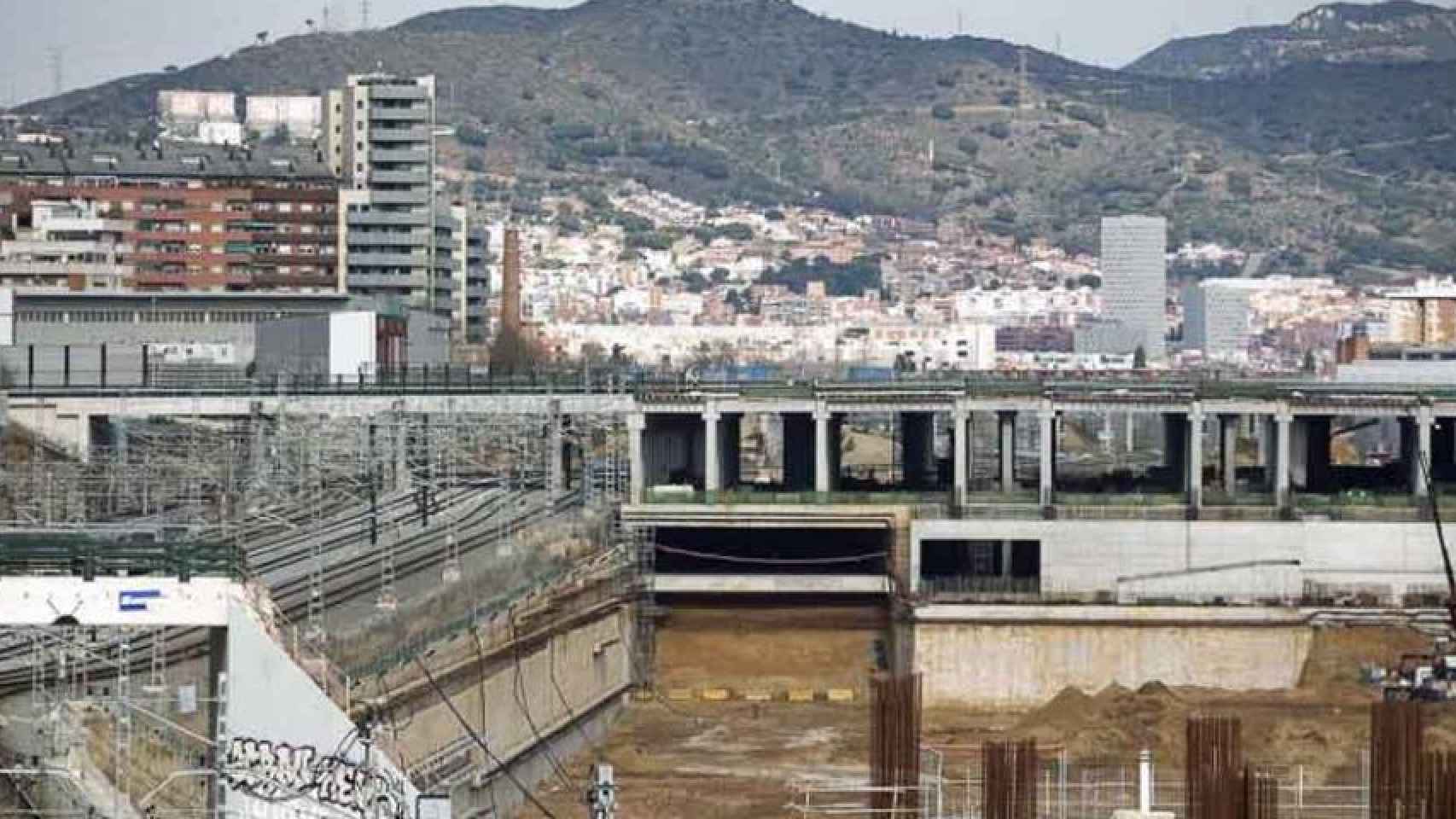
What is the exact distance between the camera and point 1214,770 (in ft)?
129

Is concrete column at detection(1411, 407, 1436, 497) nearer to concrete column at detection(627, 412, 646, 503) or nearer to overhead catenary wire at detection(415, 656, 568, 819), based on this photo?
concrete column at detection(627, 412, 646, 503)

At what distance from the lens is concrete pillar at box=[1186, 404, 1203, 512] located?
6341cm

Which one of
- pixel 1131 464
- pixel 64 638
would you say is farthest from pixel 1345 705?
pixel 1131 464

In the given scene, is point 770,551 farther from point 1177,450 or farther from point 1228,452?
point 1177,450

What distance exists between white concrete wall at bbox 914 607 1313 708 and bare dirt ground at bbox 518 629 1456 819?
1.73ft

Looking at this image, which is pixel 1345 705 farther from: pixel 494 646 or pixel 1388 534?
pixel 494 646

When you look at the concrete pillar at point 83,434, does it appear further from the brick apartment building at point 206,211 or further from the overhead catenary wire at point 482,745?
the brick apartment building at point 206,211

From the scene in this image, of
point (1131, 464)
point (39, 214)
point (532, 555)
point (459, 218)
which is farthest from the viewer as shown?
point (459, 218)

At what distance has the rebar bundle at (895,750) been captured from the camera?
41.2 meters

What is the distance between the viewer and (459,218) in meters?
144

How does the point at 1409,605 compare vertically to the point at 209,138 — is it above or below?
below

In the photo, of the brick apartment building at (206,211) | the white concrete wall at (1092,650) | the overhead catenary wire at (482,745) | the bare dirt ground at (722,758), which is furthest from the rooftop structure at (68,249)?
the overhead catenary wire at (482,745)

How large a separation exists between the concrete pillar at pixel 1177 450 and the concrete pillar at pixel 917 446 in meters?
4.25

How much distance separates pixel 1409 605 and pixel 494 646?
19266 millimetres
